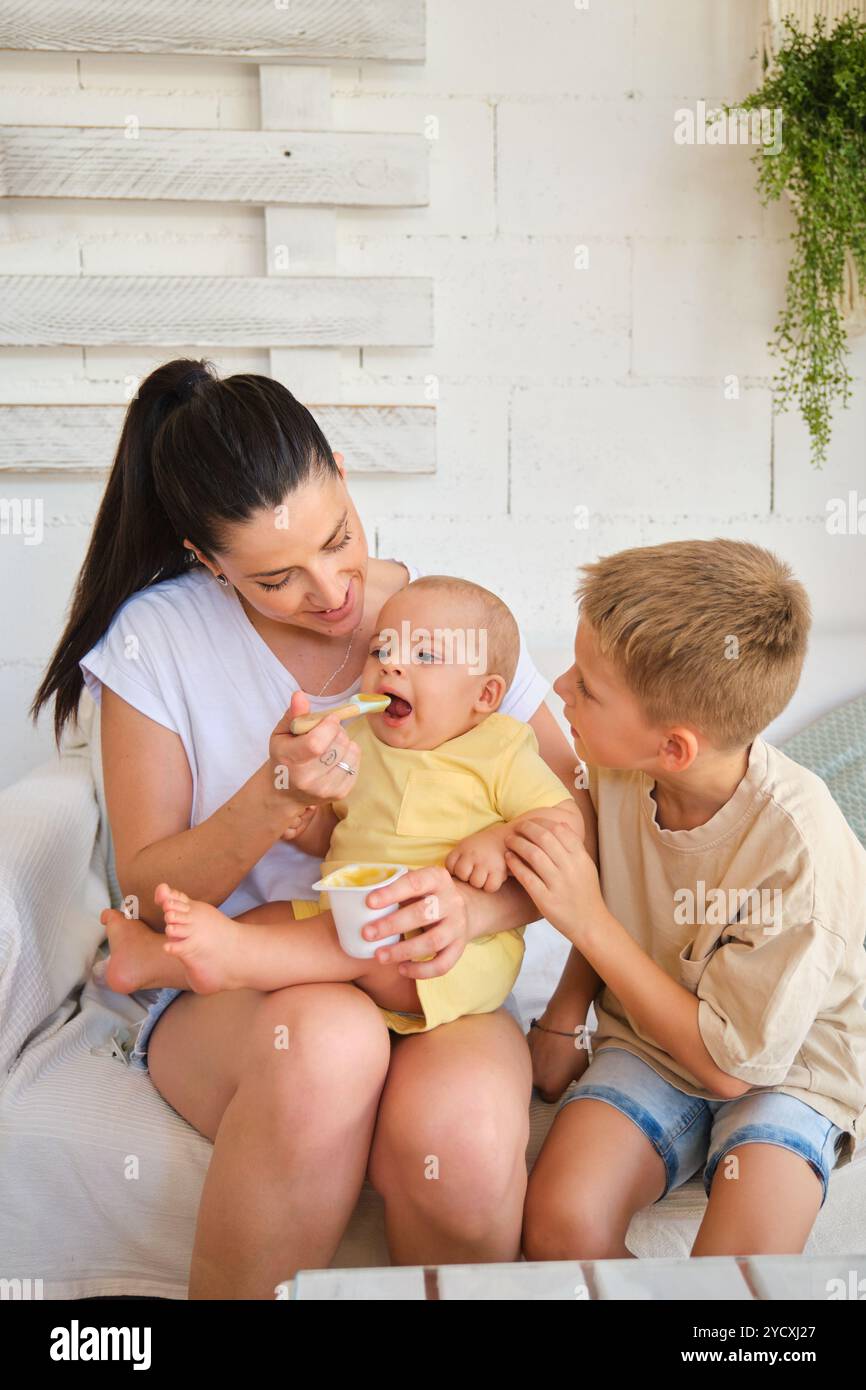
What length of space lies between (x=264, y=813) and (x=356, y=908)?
187 mm

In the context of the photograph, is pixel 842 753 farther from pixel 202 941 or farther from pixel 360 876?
pixel 202 941

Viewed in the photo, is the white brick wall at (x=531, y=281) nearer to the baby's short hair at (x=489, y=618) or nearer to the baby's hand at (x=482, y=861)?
the baby's short hair at (x=489, y=618)

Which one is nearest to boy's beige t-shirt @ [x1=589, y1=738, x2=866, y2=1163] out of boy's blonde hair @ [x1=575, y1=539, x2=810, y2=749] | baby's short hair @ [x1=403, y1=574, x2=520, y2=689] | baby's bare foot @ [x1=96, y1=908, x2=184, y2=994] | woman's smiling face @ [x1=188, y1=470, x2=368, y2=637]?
boy's blonde hair @ [x1=575, y1=539, x2=810, y2=749]

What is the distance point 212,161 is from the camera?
7.66 feet

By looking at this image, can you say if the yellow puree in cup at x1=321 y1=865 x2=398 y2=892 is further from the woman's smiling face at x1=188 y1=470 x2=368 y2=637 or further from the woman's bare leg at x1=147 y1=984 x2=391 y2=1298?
the woman's smiling face at x1=188 y1=470 x2=368 y2=637

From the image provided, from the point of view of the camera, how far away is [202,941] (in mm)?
1289

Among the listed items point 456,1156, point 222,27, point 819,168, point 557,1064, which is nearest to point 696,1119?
point 557,1064

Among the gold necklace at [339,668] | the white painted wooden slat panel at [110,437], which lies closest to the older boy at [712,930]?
the gold necklace at [339,668]

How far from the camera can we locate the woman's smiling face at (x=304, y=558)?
1.41 meters

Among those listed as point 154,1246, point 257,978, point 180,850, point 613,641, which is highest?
point 613,641

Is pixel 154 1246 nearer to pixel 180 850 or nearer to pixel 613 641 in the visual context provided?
pixel 180 850
